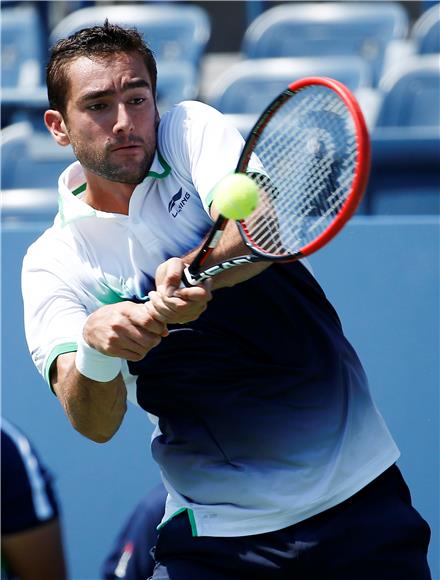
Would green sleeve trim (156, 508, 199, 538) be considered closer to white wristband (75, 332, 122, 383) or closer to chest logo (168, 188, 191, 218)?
white wristband (75, 332, 122, 383)

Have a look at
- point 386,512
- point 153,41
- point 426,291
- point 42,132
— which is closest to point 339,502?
point 386,512

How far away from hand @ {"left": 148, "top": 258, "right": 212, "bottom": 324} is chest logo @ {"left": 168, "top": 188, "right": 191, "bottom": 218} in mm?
418

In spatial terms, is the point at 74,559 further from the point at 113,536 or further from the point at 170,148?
the point at 170,148

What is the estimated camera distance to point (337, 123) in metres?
2.45

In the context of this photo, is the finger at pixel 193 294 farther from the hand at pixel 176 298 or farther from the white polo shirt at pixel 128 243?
the white polo shirt at pixel 128 243

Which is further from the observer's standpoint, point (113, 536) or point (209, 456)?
point (113, 536)

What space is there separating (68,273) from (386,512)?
2.93ft

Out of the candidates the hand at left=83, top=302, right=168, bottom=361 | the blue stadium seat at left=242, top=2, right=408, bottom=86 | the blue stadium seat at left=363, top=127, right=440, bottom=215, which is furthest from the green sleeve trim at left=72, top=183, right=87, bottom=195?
the blue stadium seat at left=242, top=2, right=408, bottom=86

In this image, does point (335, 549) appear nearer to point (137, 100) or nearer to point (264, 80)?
point (137, 100)

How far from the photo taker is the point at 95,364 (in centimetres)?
232

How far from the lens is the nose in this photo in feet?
8.16

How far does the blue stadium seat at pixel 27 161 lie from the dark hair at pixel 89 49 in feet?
6.53

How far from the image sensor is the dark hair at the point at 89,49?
2.54 m

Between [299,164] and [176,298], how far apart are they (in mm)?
594
